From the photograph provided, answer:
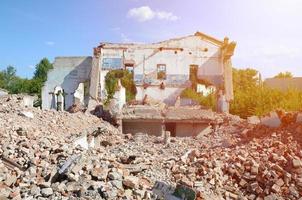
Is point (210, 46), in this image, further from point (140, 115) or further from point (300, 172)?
point (300, 172)

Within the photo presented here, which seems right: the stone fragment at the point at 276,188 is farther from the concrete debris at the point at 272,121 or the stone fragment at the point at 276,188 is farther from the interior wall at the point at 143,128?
the interior wall at the point at 143,128

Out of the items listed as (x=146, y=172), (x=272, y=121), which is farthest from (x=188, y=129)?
(x=146, y=172)

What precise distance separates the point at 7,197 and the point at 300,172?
6.16 meters

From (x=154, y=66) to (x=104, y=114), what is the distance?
7267 millimetres

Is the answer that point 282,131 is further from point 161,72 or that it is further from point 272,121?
point 161,72

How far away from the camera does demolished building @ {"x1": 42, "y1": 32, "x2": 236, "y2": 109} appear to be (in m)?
25.3

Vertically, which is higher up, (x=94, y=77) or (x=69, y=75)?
(x=69, y=75)

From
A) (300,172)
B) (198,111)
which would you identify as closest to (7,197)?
(300,172)

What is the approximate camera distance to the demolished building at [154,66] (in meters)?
25.3


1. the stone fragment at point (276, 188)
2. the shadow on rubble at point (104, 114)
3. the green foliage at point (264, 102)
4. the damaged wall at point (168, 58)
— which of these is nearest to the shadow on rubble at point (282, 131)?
the stone fragment at point (276, 188)

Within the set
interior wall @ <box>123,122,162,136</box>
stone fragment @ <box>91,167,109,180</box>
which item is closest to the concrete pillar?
interior wall @ <box>123,122,162,136</box>

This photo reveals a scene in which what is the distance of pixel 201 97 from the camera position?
75.0 feet

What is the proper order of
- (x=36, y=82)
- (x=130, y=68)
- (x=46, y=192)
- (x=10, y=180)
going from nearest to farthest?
(x=46, y=192)
(x=10, y=180)
(x=130, y=68)
(x=36, y=82)

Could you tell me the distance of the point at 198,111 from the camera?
18125mm
